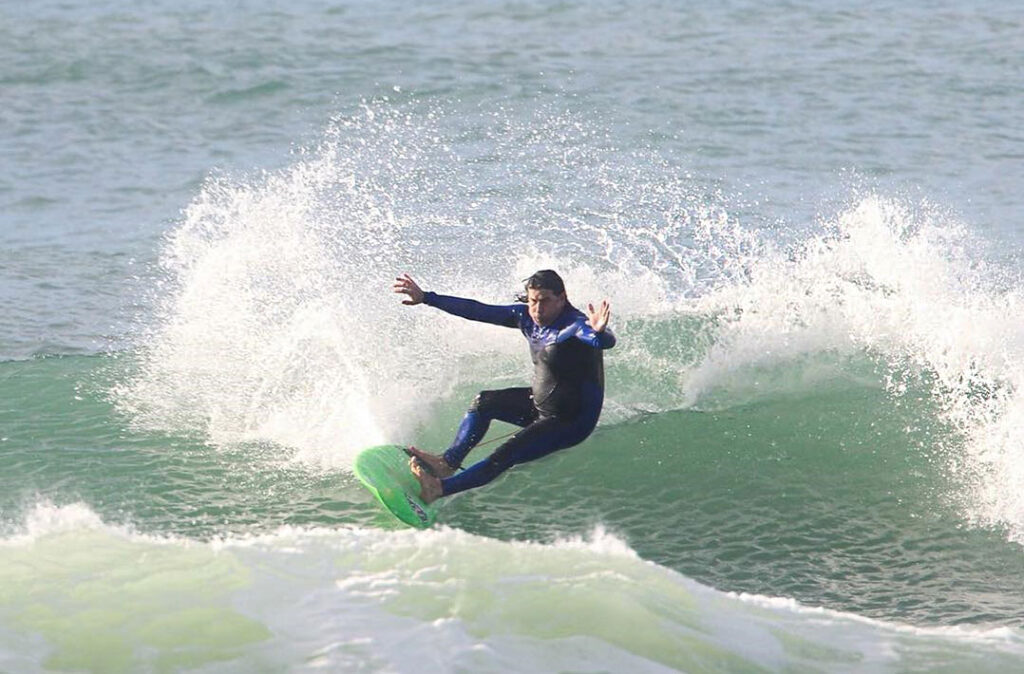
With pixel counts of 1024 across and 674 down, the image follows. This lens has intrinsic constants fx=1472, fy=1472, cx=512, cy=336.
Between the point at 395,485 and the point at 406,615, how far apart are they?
128 cm

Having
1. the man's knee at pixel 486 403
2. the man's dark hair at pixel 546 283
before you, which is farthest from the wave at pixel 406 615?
the man's dark hair at pixel 546 283

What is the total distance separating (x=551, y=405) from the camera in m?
8.80

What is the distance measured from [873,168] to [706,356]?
26.7 ft

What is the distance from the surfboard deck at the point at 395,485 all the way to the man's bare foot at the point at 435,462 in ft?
0.23

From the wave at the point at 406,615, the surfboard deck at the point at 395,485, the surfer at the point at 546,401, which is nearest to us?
the wave at the point at 406,615

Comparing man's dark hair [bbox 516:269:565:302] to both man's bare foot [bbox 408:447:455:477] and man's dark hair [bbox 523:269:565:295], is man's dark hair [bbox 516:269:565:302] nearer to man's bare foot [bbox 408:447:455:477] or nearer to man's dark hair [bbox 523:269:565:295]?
man's dark hair [bbox 523:269:565:295]

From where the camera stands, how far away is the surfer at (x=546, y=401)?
858 centimetres

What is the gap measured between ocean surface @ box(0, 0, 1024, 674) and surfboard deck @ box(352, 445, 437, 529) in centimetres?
13

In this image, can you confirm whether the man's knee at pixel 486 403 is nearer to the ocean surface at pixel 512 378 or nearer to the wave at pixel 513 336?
the ocean surface at pixel 512 378

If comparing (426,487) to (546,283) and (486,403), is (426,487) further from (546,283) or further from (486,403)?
(546,283)

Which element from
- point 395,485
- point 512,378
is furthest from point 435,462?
point 512,378

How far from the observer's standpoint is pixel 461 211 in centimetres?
1531

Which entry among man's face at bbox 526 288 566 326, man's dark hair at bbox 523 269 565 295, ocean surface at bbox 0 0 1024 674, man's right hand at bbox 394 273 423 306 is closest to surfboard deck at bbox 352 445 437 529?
ocean surface at bbox 0 0 1024 674

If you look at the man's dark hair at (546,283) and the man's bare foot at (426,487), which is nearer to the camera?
the man's bare foot at (426,487)
